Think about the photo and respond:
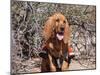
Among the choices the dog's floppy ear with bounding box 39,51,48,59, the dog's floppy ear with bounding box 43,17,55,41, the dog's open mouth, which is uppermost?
the dog's floppy ear with bounding box 43,17,55,41

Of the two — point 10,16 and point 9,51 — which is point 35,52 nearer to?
point 9,51

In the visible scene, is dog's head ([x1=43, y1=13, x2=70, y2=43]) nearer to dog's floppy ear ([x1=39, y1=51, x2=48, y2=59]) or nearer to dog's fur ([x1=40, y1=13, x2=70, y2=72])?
dog's fur ([x1=40, y1=13, x2=70, y2=72])

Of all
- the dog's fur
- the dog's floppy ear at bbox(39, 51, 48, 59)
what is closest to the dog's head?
the dog's fur

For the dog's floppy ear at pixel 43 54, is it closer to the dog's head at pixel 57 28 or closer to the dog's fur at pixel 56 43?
the dog's fur at pixel 56 43

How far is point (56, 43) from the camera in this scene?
7.66 ft

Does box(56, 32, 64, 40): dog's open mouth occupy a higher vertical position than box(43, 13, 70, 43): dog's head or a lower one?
lower

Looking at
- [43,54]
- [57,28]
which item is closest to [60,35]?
[57,28]

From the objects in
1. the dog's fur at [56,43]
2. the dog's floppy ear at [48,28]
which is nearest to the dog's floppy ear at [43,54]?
the dog's fur at [56,43]

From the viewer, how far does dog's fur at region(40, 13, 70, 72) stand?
2291 millimetres

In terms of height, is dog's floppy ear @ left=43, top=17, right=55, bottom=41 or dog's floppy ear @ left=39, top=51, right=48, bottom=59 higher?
dog's floppy ear @ left=43, top=17, right=55, bottom=41

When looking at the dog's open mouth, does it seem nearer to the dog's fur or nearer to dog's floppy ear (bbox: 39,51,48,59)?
the dog's fur

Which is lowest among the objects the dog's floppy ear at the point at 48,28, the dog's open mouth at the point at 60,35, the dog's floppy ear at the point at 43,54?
the dog's floppy ear at the point at 43,54

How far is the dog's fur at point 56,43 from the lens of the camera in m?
2.29

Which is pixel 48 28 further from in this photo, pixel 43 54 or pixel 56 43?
pixel 43 54
